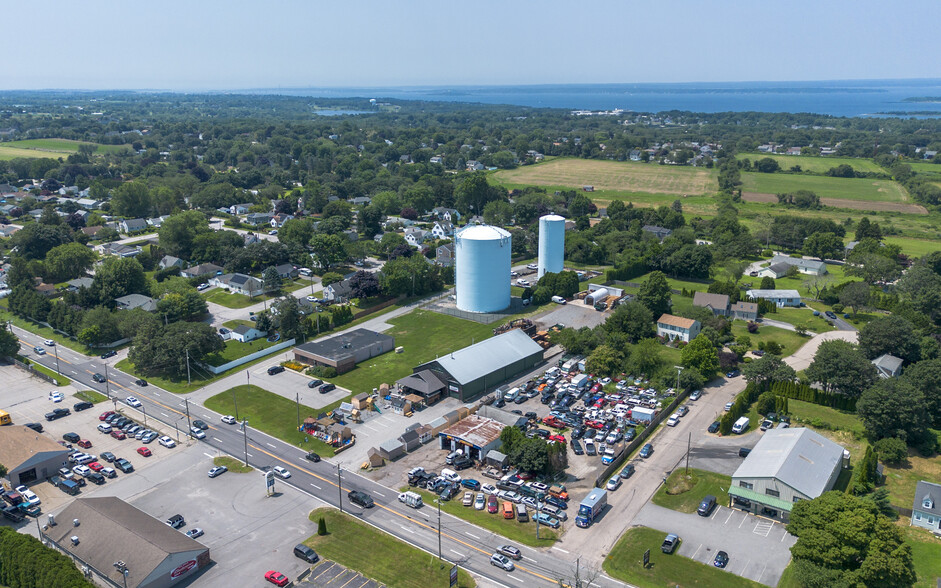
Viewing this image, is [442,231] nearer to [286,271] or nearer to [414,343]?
[286,271]

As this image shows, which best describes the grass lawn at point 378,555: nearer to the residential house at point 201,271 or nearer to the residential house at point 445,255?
the residential house at point 201,271

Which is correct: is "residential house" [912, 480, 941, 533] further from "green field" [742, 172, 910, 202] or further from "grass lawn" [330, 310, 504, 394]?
"green field" [742, 172, 910, 202]

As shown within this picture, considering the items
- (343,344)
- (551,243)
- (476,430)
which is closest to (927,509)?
(476,430)

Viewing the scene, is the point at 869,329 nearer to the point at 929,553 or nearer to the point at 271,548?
the point at 929,553

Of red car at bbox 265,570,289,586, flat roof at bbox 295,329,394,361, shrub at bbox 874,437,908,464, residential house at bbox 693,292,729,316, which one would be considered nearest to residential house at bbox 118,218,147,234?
flat roof at bbox 295,329,394,361

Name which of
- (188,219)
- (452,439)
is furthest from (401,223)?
(452,439)

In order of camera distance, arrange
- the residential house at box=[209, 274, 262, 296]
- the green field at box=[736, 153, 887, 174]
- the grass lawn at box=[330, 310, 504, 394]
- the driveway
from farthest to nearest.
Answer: the green field at box=[736, 153, 887, 174], the residential house at box=[209, 274, 262, 296], the driveway, the grass lawn at box=[330, 310, 504, 394]
